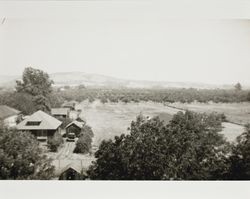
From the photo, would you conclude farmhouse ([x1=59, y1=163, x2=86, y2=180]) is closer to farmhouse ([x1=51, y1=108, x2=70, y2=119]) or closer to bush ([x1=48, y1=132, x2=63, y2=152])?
bush ([x1=48, y1=132, x2=63, y2=152])

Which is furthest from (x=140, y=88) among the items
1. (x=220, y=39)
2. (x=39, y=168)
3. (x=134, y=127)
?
(x=39, y=168)

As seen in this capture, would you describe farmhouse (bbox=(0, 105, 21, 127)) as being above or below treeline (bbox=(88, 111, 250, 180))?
above

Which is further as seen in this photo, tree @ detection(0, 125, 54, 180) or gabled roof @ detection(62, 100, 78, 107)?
gabled roof @ detection(62, 100, 78, 107)

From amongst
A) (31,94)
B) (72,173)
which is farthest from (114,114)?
(31,94)

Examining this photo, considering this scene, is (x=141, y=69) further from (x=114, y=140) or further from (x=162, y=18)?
(x=114, y=140)

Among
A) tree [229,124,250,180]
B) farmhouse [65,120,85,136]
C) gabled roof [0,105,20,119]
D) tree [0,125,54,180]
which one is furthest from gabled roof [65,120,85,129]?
tree [229,124,250,180]

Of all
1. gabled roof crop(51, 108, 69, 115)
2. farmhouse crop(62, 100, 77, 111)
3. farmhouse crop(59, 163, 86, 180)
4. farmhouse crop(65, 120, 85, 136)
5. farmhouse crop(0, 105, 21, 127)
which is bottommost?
farmhouse crop(59, 163, 86, 180)

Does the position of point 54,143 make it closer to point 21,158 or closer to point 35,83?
point 21,158
